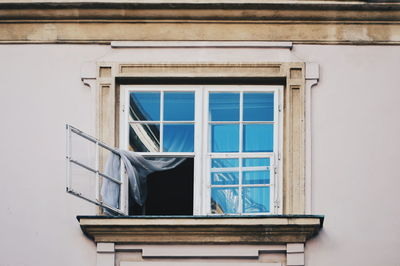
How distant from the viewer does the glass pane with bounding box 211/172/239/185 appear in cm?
1596

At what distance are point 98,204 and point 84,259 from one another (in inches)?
23.7

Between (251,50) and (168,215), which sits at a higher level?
(251,50)

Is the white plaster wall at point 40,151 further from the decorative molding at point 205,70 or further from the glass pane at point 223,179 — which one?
the glass pane at point 223,179

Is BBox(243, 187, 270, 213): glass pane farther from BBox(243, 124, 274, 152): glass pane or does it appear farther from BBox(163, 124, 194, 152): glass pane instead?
BBox(163, 124, 194, 152): glass pane

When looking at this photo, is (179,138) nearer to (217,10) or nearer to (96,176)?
(96,176)

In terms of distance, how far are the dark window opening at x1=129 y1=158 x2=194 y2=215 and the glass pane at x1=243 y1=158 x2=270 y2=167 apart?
64cm

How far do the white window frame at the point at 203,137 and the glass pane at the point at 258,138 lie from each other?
0.06 meters

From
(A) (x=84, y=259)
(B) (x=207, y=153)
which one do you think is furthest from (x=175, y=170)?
(A) (x=84, y=259)

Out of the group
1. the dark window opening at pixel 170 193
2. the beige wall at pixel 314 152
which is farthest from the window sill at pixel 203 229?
the dark window opening at pixel 170 193

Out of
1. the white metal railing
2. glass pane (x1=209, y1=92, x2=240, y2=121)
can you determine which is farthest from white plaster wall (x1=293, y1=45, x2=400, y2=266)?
the white metal railing

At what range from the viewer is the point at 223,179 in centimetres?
1598

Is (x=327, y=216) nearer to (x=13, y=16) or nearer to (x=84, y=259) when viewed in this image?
(x=84, y=259)

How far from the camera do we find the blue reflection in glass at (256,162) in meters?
16.0

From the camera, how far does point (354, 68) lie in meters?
16.1
